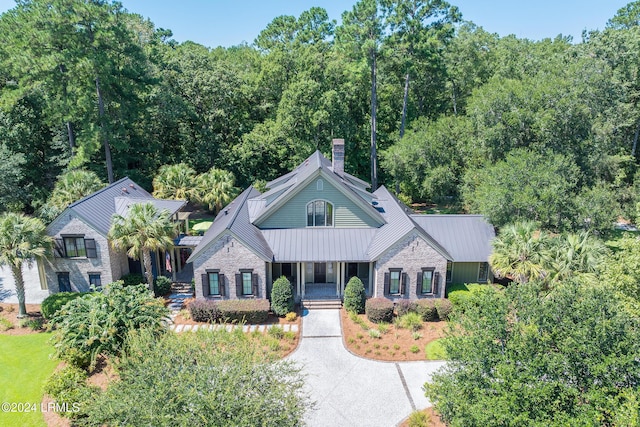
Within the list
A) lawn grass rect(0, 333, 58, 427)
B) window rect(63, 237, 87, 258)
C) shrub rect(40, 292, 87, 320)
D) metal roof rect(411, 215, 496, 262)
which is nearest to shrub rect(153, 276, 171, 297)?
window rect(63, 237, 87, 258)

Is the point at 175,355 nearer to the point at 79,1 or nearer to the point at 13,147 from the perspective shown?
the point at 79,1

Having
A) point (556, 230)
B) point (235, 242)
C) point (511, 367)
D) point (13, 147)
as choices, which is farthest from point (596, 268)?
point (13, 147)

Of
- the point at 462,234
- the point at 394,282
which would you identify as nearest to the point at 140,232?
the point at 394,282

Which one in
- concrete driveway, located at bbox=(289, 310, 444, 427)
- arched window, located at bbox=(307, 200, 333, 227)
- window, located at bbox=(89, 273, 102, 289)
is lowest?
concrete driveway, located at bbox=(289, 310, 444, 427)

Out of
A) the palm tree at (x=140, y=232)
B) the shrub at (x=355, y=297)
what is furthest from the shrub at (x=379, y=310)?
the palm tree at (x=140, y=232)

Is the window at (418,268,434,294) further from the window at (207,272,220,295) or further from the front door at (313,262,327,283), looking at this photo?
the window at (207,272,220,295)

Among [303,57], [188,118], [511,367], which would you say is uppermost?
[303,57]
